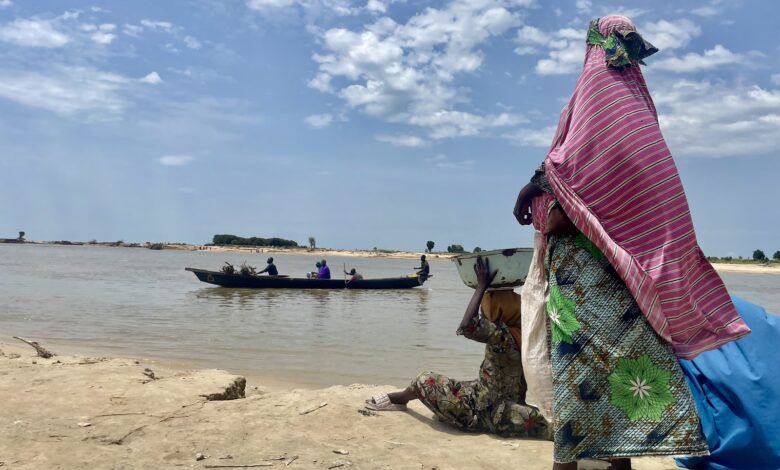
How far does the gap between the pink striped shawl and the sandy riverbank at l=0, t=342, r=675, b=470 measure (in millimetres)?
1164

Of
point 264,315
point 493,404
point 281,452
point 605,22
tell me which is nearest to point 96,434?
point 281,452

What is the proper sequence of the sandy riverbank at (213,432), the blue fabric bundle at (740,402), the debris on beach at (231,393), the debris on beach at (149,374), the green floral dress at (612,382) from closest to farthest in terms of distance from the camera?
the green floral dress at (612,382) → the blue fabric bundle at (740,402) → the sandy riverbank at (213,432) → the debris on beach at (231,393) → the debris on beach at (149,374)

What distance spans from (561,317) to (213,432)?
6.75 feet

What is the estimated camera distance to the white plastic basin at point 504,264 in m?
2.83

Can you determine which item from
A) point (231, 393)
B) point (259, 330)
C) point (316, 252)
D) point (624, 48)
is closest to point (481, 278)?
point (624, 48)

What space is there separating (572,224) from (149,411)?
2799 millimetres

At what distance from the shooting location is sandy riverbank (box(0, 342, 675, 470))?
2.82 meters

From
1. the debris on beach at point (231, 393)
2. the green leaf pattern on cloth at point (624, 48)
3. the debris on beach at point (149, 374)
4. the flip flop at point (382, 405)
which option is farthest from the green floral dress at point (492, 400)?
the debris on beach at point (149, 374)

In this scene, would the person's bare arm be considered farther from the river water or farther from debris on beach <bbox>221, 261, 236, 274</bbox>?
debris on beach <bbox>221, 261, 236, 274</bbox>

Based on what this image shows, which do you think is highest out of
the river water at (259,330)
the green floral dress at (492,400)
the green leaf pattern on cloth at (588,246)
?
the green leaf pattern on cloth at (588,246)

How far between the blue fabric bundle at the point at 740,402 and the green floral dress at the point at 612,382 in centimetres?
79

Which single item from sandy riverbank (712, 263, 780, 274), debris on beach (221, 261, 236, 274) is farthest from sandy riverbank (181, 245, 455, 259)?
debris on beach (221, 261, 236, 274)

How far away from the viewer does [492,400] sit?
137 inches

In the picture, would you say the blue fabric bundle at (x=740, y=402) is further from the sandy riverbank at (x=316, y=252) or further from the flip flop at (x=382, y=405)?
the sandy riverbank at (x=316, y=252)
